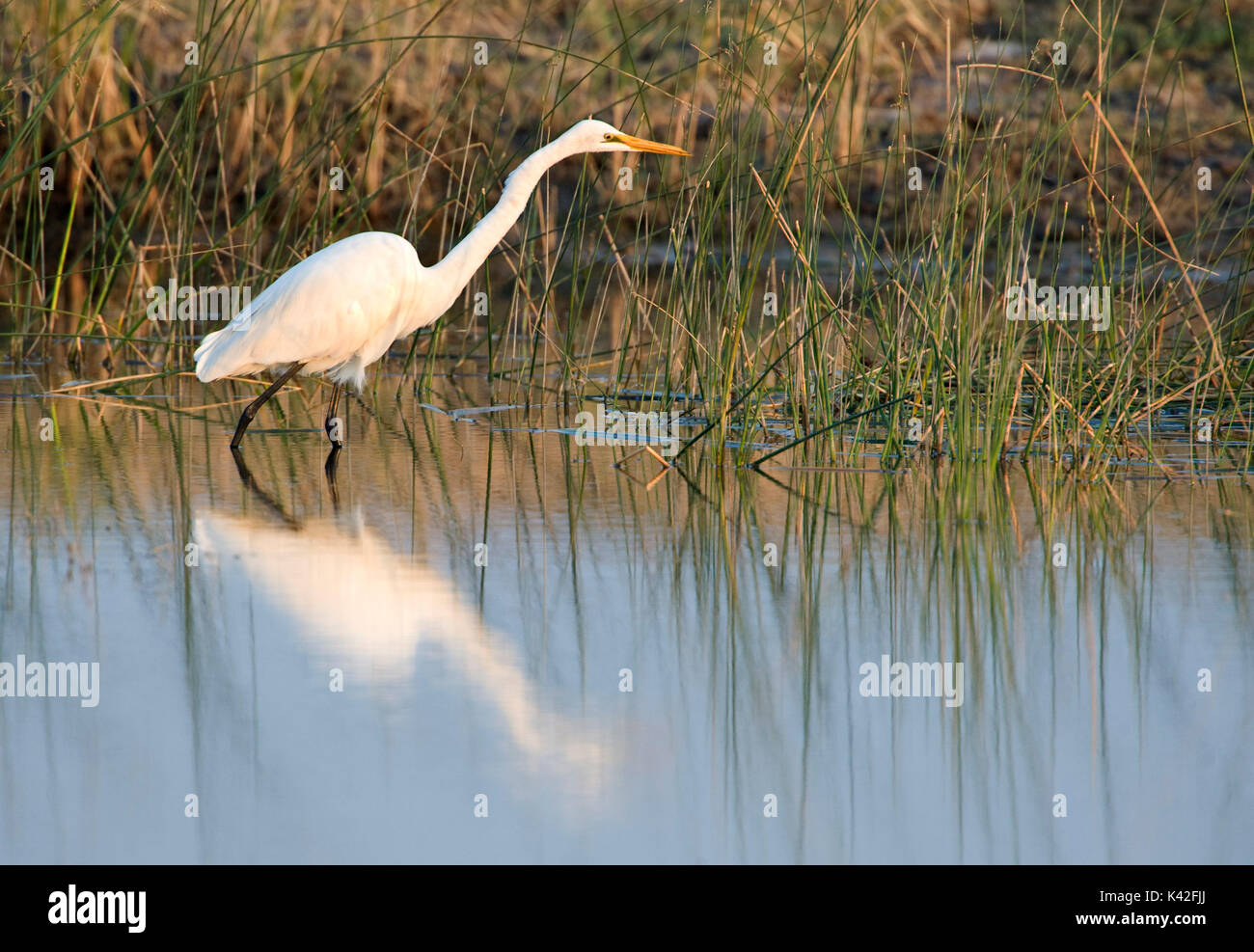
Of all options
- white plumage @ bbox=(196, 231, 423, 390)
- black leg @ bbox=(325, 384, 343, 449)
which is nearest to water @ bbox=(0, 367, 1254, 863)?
black leg @ bbox=(325, 384, 343, 449)

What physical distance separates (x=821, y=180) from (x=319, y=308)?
1.68 meters

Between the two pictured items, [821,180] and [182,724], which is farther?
[821,180]

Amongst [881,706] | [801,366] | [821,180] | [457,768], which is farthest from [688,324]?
[457,768]

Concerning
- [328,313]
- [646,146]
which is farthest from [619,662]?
[646,146]

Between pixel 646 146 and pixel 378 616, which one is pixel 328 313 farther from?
pixel 378 616

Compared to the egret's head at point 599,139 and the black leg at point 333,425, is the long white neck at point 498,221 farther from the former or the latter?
the black leg at point 333,425

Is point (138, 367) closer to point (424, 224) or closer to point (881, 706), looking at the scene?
point (424, 224)

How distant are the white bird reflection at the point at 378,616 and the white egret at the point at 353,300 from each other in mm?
1280

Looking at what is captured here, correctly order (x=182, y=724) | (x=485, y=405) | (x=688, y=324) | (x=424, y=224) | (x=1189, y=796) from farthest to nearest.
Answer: (x=424, y=224) < (x=485, y=405) < (x=688, y=324) < (x=182, y=724) < (x=1189, y=796)

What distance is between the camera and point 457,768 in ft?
7.95

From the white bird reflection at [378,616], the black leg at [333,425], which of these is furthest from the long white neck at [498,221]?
the white bird reflection at [378,616]

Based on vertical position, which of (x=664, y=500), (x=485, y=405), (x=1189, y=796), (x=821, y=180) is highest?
(x=821, y=180)

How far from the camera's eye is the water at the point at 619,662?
7.38 feet

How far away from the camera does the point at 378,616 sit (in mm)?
3191
